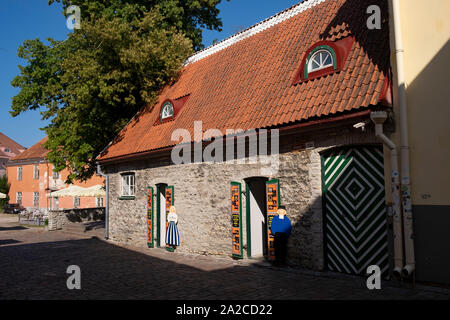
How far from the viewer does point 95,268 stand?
10.3 meters

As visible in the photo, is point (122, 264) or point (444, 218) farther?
point (122, 264)

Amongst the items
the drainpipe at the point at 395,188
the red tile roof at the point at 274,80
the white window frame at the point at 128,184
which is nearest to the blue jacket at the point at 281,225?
the red tile roof at the point at 274,80

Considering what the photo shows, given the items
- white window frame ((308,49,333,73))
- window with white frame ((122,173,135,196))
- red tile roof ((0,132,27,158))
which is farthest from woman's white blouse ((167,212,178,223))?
red tile roof ((0,132,27,158))

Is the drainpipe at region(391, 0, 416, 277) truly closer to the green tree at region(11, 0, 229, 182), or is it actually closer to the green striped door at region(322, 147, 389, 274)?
the green striped door at region(322, 147, 389, 274)

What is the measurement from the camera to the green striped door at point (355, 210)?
25.7 feet

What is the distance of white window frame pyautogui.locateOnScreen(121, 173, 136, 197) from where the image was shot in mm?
15766

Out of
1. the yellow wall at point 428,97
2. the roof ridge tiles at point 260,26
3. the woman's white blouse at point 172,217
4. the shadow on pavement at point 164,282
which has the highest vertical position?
the roof ridge tiles at point 260,26

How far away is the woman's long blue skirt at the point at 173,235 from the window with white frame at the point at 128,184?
143 inches

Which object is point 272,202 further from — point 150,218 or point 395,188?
point 150,218

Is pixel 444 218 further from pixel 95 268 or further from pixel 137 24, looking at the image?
pixel 137 24

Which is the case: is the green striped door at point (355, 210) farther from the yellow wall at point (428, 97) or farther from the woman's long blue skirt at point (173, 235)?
the woman's long blue skirt at point (173, 235)
